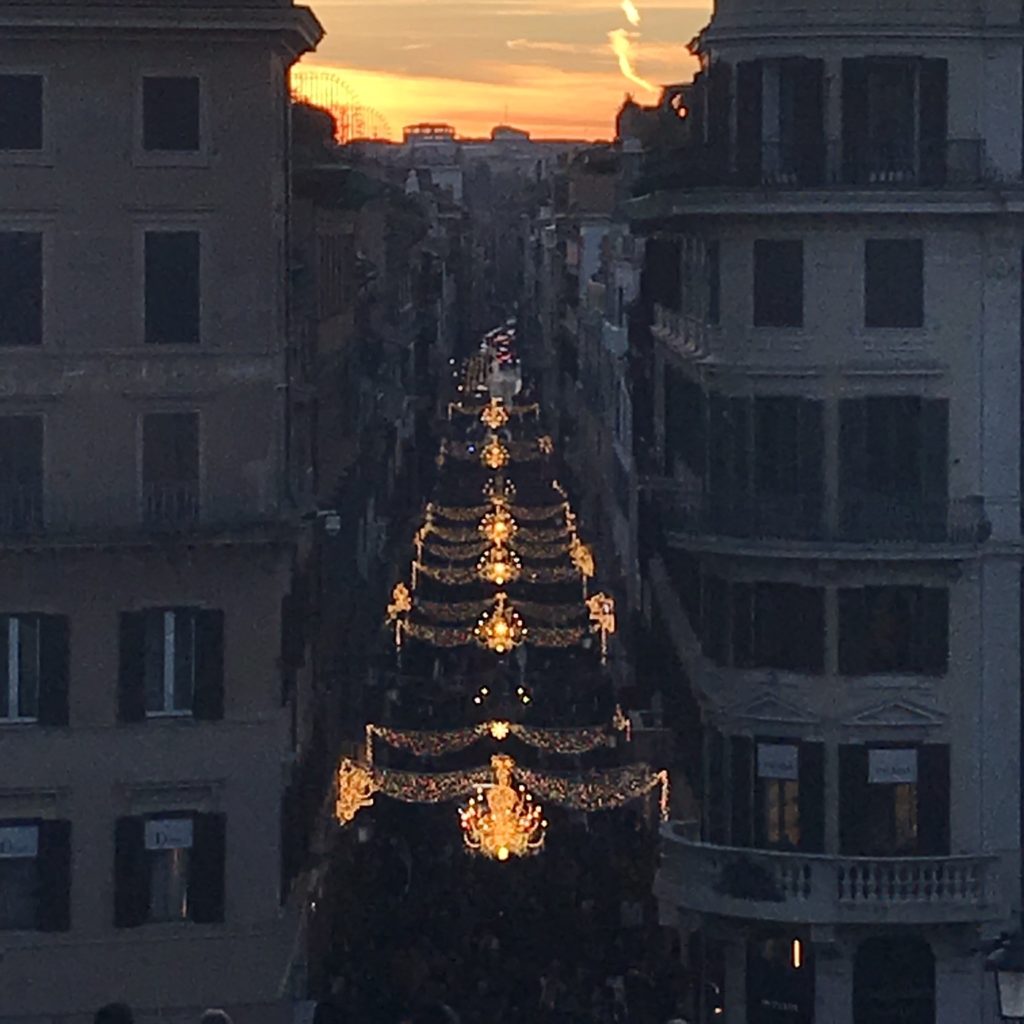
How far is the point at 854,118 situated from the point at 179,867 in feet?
37.5

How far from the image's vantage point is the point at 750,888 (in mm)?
34781

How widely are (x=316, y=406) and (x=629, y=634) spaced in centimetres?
1845

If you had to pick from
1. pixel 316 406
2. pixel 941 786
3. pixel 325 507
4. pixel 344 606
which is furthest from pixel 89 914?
pixel 344 606

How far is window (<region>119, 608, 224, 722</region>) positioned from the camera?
110ft

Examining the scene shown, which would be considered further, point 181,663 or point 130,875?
→ point 181,663

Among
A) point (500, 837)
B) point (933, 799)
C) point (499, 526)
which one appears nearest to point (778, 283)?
point (933, 799)

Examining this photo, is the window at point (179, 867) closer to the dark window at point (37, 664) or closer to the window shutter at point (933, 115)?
the dark window at point (37, 664)

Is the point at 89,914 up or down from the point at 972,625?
down

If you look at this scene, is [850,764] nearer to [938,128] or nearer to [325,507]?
[938,128]

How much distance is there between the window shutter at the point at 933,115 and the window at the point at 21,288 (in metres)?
10.1

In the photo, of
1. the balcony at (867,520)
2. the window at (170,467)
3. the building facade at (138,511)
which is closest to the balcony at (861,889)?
the balcony at (867,520)

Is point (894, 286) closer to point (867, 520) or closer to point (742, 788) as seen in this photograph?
point (867, 520)

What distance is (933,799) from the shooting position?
34844 millimetres

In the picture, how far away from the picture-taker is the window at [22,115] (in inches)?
1312
